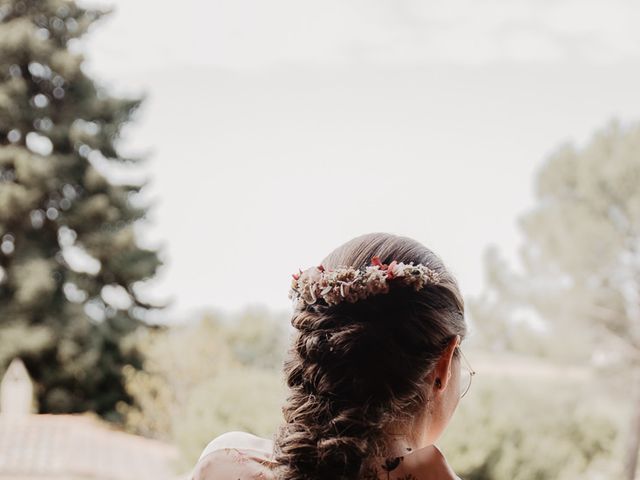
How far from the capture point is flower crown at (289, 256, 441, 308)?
3.03ft

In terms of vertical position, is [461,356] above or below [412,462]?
above

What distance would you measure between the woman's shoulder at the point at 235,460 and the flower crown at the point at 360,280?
0.61 feet

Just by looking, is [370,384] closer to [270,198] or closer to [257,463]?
[257,463]

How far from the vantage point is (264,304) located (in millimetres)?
10883

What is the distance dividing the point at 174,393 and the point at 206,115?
809 centimetres

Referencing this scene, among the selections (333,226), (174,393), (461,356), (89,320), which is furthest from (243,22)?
(461,356)

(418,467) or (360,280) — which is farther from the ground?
(360,280)

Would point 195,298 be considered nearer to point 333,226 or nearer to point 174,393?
point 174,393

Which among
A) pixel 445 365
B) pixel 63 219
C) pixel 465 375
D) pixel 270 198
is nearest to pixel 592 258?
pixel 63 219

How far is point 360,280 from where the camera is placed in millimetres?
935

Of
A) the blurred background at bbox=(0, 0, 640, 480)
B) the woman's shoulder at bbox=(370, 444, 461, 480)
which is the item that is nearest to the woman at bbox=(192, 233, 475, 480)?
the woman's shoulder at bbox=(370, 444, 461, 480)

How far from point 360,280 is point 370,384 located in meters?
0.12

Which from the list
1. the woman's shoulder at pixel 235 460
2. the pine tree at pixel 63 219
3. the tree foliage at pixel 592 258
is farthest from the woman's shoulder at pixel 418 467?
the pine tree at pixel 63 219

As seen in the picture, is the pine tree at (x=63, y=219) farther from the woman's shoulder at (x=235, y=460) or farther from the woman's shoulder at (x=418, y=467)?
the woman's shoulder at (x=418, y=467)
